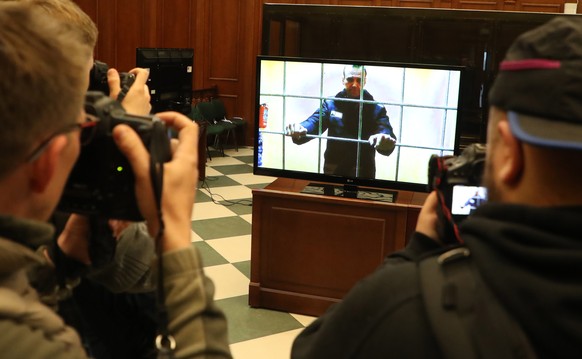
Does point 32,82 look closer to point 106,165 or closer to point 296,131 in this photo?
point 106,165

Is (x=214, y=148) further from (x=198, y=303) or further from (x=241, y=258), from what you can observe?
(x=198, y=303)

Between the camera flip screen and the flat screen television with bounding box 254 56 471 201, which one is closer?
the camera flip screen

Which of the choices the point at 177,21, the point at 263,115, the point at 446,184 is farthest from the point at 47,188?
the point at 177,21

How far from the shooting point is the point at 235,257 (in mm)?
4328

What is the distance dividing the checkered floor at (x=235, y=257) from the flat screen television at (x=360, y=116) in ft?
2.44

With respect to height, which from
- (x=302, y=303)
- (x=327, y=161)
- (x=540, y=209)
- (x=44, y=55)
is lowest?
(x=302, y=303)

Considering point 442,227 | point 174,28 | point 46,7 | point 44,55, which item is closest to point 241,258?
point 46,7

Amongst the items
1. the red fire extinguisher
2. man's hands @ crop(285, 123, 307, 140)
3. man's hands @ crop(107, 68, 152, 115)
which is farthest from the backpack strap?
the red fire extinguisher

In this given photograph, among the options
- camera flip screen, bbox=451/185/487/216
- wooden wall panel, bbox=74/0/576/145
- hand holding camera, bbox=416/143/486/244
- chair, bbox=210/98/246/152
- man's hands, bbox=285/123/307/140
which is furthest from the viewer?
wooden wall panel, bbox=74/0/576/145

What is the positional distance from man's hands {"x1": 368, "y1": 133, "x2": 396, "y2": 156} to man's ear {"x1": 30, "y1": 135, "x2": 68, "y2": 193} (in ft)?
8.78

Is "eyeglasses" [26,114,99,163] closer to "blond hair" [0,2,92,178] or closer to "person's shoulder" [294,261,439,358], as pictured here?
"blond hair" [0,2,92,178]

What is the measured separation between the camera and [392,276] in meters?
0.94

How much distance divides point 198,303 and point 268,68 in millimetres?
2751

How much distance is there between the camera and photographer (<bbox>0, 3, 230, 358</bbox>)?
0.76 metres
